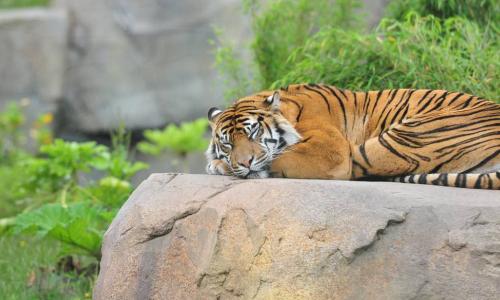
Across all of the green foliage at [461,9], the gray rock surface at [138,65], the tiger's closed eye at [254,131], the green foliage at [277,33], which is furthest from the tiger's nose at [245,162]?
the gray rock surface at [138,65]

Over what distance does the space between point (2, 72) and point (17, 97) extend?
434 mm

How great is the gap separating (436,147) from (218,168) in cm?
125

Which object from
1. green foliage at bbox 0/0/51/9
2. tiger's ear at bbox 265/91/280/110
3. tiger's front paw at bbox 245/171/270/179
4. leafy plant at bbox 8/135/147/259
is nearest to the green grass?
leafy plant at bbox 8/135/147/259

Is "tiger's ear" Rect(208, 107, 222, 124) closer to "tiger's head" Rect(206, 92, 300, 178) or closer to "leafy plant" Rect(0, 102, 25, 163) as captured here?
"tiger's head" Rect(206, 92, 300, 178)

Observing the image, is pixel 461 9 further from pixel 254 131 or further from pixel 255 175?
pixel 255 175

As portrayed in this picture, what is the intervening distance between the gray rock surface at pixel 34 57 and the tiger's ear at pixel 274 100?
25.6ft

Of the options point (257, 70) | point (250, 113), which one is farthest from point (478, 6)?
point (250, 113)

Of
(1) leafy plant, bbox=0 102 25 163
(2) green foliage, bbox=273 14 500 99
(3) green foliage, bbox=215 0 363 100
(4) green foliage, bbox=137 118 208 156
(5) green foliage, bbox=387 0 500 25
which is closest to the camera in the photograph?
(2) green foliage, bbox=273 14 500 99

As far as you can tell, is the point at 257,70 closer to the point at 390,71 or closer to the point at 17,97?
the point at 390,71

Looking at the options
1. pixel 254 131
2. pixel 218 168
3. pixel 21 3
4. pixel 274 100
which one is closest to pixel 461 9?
pixel 274 100

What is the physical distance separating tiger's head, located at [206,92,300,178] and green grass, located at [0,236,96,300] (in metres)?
1.53

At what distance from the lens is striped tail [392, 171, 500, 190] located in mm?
4297

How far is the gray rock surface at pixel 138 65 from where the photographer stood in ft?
A: 39.2

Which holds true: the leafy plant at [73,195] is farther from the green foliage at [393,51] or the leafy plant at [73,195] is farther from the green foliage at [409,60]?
the green foliage at [409,60]
